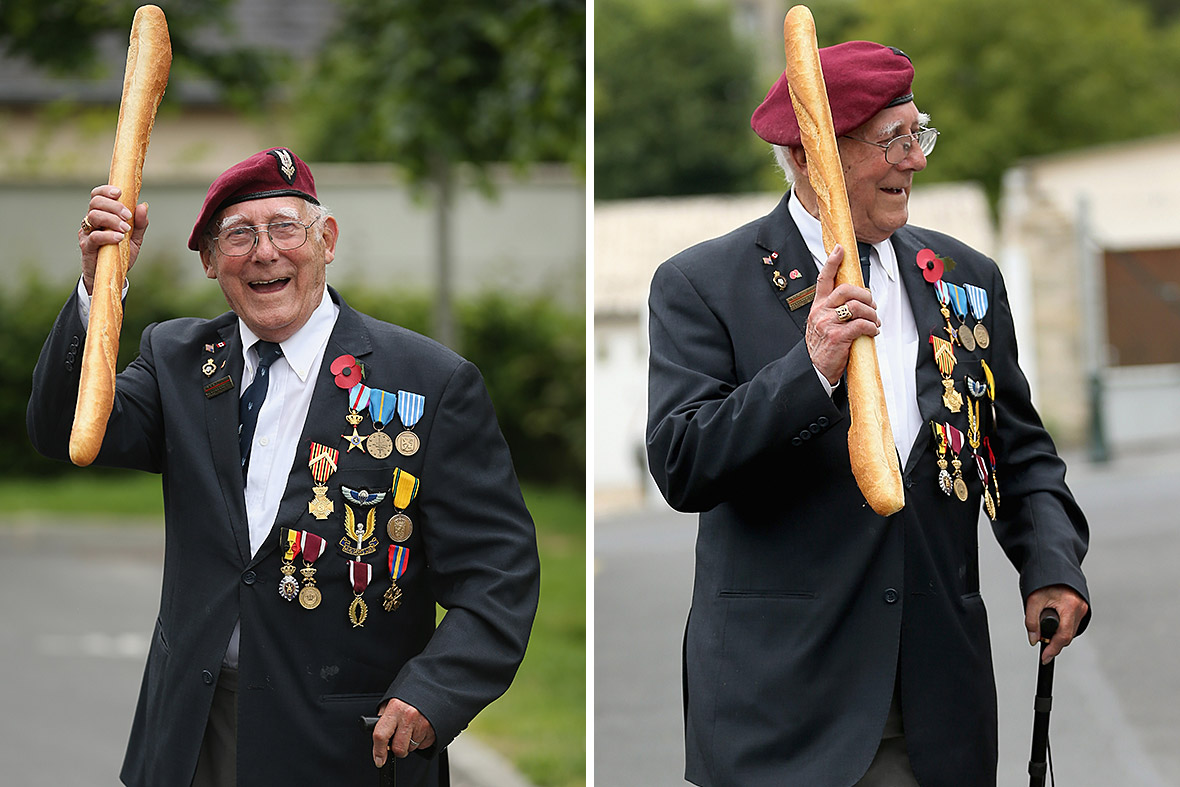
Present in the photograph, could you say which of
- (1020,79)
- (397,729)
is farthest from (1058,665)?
(1020,79)

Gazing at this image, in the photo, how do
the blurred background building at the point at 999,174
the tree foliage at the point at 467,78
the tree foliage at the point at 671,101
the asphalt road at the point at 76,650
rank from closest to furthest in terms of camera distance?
the asphalt road at the point at 76,650
the tree foliage at the point at 467,78
the blurred background building at the point at 999,174
the tree foliage at the point at 671,101

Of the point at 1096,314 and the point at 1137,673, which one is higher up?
the point at 1096,314

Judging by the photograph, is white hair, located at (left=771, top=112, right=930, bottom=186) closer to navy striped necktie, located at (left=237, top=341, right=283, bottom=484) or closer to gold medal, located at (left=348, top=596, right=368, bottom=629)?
navy striped necktie, located at (left=237, top=341, right=283, bottom=484)

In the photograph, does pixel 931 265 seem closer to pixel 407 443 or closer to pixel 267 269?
pixel 407 443

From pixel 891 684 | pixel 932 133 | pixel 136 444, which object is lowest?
pixel 891 684

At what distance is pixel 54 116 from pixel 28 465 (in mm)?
7782

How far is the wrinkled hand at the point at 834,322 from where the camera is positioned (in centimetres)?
271

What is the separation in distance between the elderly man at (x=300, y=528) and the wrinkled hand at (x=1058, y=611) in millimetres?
1035

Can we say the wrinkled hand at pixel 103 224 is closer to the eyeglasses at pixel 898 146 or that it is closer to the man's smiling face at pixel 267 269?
the man's smiling face at pixel 267 269

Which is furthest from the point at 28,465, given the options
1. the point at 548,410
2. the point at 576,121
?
the point at 576,121

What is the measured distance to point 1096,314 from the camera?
21.3 metres

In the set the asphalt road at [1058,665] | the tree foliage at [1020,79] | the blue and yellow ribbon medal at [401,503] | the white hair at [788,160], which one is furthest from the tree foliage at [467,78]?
the tree foliage at [1020,79]

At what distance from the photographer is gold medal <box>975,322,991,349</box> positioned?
3199 mm

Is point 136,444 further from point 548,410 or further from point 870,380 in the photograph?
point 548,410
